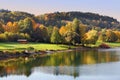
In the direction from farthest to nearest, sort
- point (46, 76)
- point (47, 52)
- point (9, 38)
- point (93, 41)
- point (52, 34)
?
point (93, 41) → point (52, 34) → point (9, 38) → point (47, 52) → point (46, 76)

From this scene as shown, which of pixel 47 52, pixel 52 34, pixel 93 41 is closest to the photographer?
pixel 47 52

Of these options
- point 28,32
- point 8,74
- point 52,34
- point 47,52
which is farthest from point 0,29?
point 8,74

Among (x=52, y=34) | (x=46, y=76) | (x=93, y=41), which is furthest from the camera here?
(x=93, y=41)

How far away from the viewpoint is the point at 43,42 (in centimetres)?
16038

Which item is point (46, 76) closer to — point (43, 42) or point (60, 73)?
point (60, 73)

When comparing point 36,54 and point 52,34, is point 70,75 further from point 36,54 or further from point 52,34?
point 52,34

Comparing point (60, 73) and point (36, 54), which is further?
point (36, 54)

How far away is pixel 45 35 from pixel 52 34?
8.06 m

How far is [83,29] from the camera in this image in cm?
18000

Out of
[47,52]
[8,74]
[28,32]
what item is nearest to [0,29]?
[28,32]

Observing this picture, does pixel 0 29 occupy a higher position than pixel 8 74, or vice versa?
pixel 0 29

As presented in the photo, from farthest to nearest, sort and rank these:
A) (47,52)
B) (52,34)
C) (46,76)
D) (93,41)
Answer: (93,41) < (52,34) < (47,52) < (46,76)

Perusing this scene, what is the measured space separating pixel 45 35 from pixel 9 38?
22.9 meters

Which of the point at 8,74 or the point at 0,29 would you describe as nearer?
A: the point at 8,74
